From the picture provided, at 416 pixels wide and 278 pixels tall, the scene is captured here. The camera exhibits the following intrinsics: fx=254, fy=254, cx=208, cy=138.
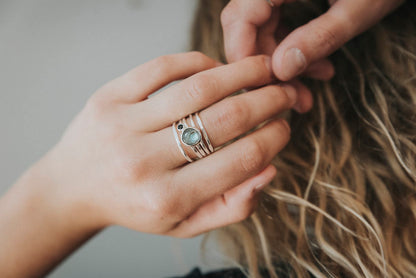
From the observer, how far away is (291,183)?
0.90 m

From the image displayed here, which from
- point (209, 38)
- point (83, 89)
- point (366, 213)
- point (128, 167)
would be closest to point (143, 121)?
point (128, 167)

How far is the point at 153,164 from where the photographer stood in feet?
2.06

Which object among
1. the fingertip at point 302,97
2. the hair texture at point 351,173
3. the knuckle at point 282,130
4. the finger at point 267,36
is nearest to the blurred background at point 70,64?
the hair texture at point 351,173

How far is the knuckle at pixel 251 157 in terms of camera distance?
635 millimetres

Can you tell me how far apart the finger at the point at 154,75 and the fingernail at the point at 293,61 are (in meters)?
0.22

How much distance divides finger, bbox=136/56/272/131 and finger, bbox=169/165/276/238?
0.24 metres

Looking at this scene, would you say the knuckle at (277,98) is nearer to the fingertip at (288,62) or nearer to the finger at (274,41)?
the fingertip at (288,62)

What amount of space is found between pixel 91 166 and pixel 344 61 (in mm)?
969

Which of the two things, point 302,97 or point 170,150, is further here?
point 302,97

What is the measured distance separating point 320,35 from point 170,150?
0.50 metres

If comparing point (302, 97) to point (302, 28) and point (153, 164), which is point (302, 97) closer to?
point (302, 28)

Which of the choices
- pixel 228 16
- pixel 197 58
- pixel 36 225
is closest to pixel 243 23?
pixel 228 16

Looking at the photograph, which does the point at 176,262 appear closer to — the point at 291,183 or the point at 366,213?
the point at 291,183

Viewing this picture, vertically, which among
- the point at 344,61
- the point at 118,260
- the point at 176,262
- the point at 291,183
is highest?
the point at 344,61
